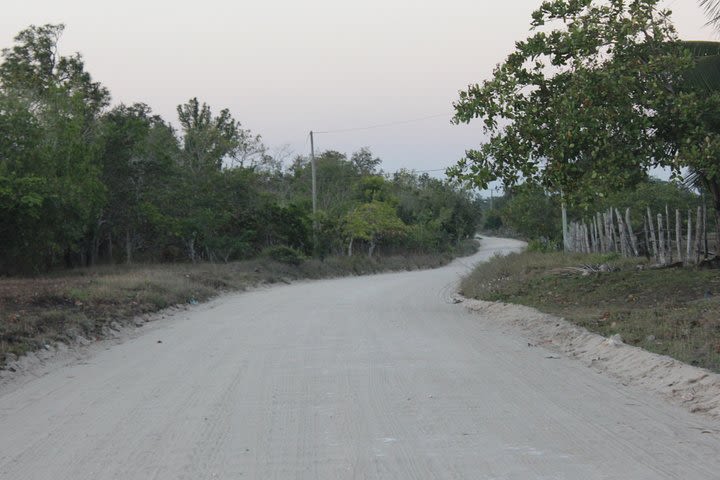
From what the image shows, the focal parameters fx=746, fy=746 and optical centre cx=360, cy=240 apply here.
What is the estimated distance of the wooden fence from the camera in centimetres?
1873

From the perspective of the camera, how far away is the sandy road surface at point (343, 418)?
18.3ft

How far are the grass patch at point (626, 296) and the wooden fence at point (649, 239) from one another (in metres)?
0.72

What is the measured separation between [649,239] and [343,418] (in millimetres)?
18918

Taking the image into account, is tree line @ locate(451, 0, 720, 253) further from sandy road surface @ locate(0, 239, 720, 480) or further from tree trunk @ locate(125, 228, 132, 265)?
tree trunk @ locate(125, 228, 132, 265)

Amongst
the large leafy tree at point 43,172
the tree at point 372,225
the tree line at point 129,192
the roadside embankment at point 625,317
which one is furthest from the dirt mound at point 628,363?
the tree at point 372,225

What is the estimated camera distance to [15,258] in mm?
29297

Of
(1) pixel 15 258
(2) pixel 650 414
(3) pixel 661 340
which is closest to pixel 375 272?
(1) pixel 15 258

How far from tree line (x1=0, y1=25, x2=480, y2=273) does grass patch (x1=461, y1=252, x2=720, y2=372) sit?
384 centimetres

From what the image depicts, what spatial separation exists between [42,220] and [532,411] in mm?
24958

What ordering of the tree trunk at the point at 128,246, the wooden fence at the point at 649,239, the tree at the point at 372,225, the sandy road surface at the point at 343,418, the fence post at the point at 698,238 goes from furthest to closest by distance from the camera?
the tree at the point at 372,225 → the tree trunk at the point at 128,246 → the wooden fence at the point at 649,239 → the fence post at the point at 698,238 → the sandy road surface at the point at 343,418

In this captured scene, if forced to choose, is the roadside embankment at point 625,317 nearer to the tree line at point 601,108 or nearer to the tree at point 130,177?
the tree line at point 601,108

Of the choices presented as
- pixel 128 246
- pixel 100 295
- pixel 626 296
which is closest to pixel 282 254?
pixel 128 246

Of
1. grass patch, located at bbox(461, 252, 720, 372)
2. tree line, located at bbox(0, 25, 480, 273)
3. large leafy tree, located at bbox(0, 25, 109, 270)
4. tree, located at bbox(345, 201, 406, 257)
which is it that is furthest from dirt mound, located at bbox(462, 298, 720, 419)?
tree, located at bbox(345, 201, 406, 257)

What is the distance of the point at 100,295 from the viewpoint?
59.2ft
